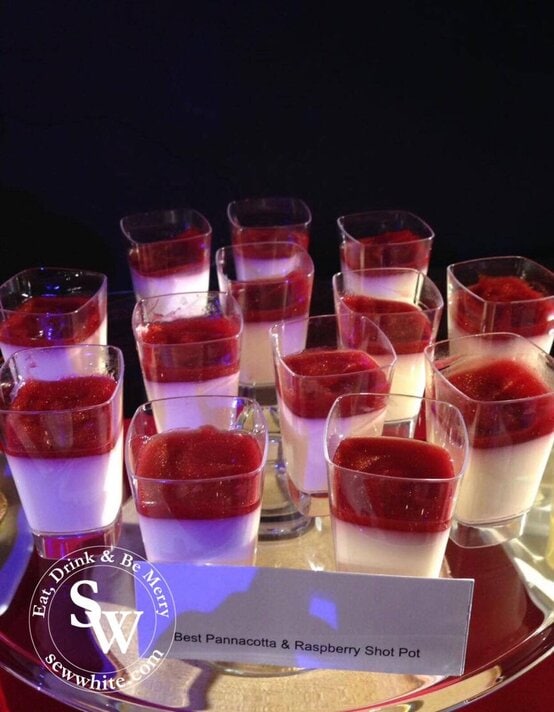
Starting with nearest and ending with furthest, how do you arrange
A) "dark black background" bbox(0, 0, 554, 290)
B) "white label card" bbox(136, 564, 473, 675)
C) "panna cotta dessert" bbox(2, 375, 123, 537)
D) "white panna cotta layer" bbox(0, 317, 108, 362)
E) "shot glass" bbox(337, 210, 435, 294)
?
"white label card" bbox(136, 564, 473, 675) → "panna cotta dessert" bbox(2, 375, 123, 537) → "white panna cotta layer" bbox(0, 317, 108, 362) → "shot glass" bbox(337, 210, 435, 294) → "dark black background" bbox(0, 0, 554, 290)

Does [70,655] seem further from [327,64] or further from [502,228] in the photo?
[502,228]

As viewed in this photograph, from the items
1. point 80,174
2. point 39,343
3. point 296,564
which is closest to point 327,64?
point 80,174

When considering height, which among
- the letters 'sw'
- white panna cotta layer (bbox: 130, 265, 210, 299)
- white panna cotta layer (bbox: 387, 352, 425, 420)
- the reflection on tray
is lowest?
the reflection on tray

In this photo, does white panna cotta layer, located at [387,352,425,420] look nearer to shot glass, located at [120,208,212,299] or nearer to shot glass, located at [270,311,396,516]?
shot glass, located at [270,311,396,516]

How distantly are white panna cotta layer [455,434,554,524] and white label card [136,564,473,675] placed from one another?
214 millimetres

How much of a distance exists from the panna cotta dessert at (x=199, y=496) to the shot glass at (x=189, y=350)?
0.55ft

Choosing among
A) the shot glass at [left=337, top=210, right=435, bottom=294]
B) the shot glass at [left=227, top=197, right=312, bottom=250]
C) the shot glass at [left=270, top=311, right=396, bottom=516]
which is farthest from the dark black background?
the shot glass at [left=270, top=311, right=396, bottom=516]

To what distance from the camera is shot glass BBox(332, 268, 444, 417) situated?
1.11 m

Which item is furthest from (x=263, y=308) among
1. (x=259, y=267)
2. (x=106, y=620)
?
(x=106, y=620)

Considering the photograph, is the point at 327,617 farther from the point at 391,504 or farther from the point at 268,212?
the point at 268,212

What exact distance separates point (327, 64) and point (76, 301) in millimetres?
701

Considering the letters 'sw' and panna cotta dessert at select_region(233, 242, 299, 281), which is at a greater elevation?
panna cotta dessert at select_region(233, 242, 299, 281)

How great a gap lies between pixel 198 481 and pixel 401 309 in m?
0.47

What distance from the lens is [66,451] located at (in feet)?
2.99
